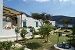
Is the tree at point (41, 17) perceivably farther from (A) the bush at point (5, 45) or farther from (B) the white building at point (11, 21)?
(A) the bush at point (5, 45)

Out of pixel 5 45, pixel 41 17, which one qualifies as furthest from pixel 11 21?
pixel 5 45

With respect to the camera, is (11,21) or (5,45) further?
(11,21)

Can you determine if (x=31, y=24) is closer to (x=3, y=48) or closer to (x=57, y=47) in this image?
(x=57, y=47)

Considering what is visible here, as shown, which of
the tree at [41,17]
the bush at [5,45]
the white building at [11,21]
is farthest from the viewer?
the tree at [41,17]

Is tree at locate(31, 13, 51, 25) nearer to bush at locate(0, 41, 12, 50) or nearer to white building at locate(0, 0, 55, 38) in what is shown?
white building at locate(0, 0, 55, 38)

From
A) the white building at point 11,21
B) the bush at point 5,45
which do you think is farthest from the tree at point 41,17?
the bush at point 5,45

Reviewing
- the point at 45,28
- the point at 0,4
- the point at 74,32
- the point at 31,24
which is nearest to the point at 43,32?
the point at 45,28

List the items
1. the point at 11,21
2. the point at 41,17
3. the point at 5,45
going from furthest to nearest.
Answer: the point at 41,17 < the point at 11,21 < the point at 5,45

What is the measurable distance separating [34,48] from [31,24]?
16356mm

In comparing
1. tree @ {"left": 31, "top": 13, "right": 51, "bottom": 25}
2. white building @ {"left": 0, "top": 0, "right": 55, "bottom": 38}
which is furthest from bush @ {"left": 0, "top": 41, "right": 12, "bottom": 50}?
tree @ {"left": 31, "top": 13, "right": 51, "bottom": 25}

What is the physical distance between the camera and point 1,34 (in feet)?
69.3

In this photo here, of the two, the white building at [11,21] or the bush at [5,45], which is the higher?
the white building at [11,21]

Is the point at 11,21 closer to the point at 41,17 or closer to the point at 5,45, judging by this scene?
the point at 41,17

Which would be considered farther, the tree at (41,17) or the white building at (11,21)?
the tree at (41,17)
